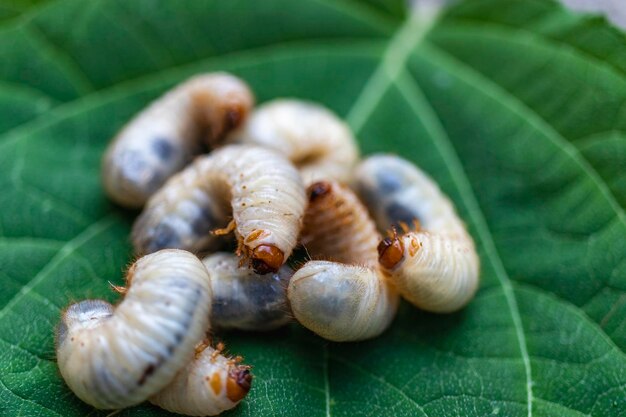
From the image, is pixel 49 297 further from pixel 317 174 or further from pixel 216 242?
pixel 317 174

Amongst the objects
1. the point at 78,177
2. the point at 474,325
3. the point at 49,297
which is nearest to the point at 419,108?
the point at 474,325

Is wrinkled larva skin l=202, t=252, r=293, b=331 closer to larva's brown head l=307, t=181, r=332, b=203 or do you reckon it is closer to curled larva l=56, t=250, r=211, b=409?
curled larva l=56, t=250, r=211, b=409

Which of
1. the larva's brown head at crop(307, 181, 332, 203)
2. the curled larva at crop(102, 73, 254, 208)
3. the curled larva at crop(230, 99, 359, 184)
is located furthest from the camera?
the curled larva at crop(230, 99, 359, 184)

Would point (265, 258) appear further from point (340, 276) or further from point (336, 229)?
point (336, 229)

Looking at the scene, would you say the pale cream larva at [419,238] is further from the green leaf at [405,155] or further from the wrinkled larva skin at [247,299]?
the wrinkled larva skin at [247,299]

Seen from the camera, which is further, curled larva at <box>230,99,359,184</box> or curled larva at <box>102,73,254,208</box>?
curled larva at <box>230,99,359,184</box>

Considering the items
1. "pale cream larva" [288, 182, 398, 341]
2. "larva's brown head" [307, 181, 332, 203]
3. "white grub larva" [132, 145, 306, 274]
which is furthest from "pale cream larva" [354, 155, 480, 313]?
"white grub larva" [132, 145, 306, 274]

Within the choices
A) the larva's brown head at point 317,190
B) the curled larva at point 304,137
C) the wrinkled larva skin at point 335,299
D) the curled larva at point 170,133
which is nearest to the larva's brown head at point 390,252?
the wrinkled larva skin at point 335,299

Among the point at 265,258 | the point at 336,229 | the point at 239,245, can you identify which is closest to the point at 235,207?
the point at 239,245
